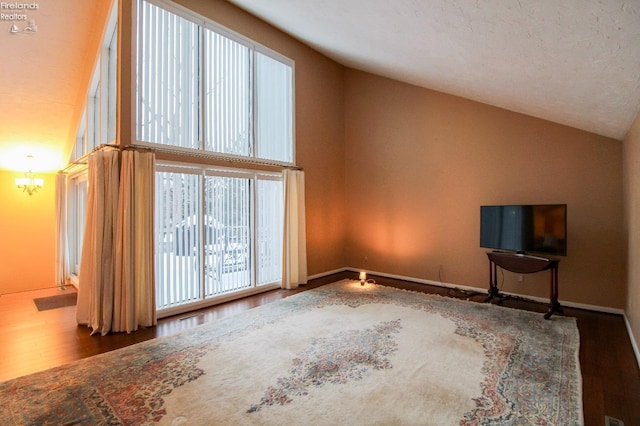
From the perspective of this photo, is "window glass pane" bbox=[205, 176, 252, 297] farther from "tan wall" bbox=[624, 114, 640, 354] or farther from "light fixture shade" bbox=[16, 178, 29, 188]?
"tan wall" bbox=[624, 114, 640, 354]

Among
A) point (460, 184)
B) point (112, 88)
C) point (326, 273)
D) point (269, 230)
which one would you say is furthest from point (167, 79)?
point (460, 184)

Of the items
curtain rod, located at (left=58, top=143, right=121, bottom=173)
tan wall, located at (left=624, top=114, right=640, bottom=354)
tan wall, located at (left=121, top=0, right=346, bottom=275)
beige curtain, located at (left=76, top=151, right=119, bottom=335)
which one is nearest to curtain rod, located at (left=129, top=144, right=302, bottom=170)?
curtain rod, located at (left=58, top=143, right=121, bottom=173)

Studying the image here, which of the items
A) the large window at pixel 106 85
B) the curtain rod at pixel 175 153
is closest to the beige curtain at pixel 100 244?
the curtain rod at pixel 175 153

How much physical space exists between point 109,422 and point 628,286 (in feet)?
16.6

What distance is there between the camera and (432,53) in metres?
3.39

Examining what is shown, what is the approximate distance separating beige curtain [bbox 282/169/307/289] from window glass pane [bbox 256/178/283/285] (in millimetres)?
134

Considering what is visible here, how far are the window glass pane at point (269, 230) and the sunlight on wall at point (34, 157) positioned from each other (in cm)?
340

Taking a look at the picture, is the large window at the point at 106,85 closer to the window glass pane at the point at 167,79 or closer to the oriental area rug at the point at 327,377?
the window glass pane at the point at 167,79

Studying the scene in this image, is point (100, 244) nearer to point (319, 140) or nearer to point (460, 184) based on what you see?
point (319, 140)

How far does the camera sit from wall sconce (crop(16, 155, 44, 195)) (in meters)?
5.11

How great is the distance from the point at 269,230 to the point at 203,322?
1.88m

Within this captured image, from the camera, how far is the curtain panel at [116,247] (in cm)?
338

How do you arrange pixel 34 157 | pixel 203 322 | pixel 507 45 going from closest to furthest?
pixel 507 45
pixel 203 322
pixel 34 157

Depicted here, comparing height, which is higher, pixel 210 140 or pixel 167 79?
pixel 167 79
